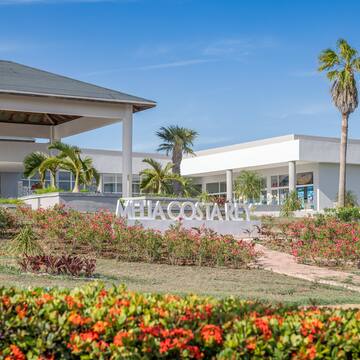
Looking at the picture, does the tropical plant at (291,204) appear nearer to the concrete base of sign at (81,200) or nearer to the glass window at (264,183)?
the glass window at (264,183)

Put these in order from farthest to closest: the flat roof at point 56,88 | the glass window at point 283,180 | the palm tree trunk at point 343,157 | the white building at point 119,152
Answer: the glass window at point 283,180 → the palm tree trunk at point 343,157 → the white building at point 119,152 → the flat roof at point 56,88

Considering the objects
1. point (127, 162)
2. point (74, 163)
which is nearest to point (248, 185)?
point (127, 162)

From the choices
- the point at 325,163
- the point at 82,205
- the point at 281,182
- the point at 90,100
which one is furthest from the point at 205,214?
the point at 281,182

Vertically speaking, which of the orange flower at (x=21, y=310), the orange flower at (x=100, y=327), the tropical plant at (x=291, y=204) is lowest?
the orange flower at (x=100, y=327)

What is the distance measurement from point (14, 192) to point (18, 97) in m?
16.9

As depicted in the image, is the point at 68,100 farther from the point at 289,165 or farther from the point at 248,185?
the point at 248,185

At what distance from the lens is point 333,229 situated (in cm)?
2094

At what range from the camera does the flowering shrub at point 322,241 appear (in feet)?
Result: 62.1

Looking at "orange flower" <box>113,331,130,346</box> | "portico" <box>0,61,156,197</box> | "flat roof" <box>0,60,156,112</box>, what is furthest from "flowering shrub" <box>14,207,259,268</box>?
"orange flower" <box>113,331,130,346</box>

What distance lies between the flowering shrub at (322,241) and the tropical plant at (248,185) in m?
27.2

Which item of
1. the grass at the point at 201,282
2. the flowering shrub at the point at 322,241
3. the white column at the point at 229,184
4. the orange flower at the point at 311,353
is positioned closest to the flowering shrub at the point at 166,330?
the orange flower at the point at 311,353

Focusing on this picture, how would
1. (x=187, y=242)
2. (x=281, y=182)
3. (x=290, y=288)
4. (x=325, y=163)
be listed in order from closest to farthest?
(x=290, y=288)
(x=187, y=242)
(x=325, y=163)
(x=281, y=182)

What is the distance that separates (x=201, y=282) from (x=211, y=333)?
8.22 m

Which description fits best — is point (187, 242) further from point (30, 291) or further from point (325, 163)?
point (325, 163)
